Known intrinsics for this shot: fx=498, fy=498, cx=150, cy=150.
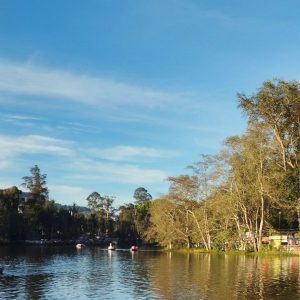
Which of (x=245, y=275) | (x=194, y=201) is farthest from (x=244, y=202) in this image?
(x=245, y=275)

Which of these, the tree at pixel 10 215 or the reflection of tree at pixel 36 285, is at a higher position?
the tree at pixel 10 215

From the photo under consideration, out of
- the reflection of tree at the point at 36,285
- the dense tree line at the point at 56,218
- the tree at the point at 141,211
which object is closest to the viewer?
the reflection of tree at the point at 36,285

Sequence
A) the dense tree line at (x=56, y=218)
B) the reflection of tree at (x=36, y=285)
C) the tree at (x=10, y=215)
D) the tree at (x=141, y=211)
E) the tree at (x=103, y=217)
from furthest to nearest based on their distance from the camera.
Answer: the tree at (x=103, y=217), the tree at (x=141, y=211), the dense tree line at (x=56, y=218), the tree at (x=10, y=215), the reflection of tree at (x=36, y=285)

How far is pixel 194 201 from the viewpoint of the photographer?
3674 inches

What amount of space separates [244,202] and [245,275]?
37196 millimetres

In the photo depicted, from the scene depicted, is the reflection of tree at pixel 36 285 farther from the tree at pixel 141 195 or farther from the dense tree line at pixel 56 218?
the tree at pixel 141 195

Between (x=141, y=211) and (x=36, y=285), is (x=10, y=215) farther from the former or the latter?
(x=36, y=285)

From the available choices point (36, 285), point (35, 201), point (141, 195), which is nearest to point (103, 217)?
point (141, 195)

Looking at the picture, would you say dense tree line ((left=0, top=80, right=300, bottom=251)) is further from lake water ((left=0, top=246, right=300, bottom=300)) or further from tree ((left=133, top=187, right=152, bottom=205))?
tree ((left=133, top=187, right=152, bottom=205))

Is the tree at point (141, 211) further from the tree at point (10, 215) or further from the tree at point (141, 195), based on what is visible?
the tree at point (10, 215)

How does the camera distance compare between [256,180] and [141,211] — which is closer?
[256,180]

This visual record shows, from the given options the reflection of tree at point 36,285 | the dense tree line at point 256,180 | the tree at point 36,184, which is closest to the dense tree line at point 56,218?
the tree at point 36,184

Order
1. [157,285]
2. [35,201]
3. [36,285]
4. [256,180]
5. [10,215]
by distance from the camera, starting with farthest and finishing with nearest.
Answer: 1. [35,201]
2. [10,215]
3. [256,180]
4. [36,285]
5. [157,285]

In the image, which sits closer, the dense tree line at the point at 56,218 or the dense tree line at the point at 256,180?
the dense tree line at the point at 256,180
